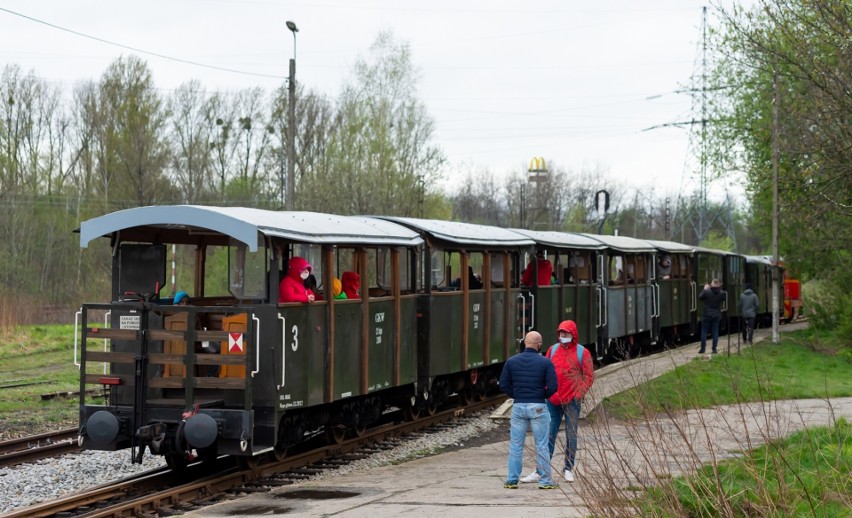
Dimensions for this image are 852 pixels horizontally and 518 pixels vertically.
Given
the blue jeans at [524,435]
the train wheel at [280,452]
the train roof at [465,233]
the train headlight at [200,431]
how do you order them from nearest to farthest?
the train headlight at [200,431], the blue jeans at [524,435], the train wheel at [280,452], the train roof at [465,233]

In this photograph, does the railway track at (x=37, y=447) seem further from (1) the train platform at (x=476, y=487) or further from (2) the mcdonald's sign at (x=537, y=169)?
(2) the mcdonald's sign at (x=537, y=169)

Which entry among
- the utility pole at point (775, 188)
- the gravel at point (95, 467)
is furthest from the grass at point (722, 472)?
the utility pole at point (775, 188)

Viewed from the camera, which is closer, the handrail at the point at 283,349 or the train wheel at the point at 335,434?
the handrail at the point at 283,349

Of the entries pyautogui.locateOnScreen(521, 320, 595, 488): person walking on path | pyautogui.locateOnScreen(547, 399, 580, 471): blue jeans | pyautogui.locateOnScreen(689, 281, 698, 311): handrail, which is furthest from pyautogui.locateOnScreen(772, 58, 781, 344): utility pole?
pyautogui.locateOnScreen(547, 399, 580, 471): blue jeans

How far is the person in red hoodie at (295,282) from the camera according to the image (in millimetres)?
11469

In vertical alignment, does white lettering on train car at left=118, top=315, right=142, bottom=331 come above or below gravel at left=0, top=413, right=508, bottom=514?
above

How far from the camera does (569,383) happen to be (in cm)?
1122

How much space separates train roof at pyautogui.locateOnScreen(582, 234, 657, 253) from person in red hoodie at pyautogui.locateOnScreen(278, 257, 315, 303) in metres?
13.6

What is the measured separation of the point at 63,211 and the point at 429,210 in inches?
625

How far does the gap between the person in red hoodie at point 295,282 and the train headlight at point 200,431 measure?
58.6 inches

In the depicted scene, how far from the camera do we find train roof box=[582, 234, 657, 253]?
24.7 m

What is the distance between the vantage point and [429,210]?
4641 centimetres

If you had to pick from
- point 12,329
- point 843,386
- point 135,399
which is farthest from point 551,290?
point 12,329

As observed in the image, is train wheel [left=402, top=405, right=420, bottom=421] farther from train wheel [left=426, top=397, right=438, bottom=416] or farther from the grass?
the grass
